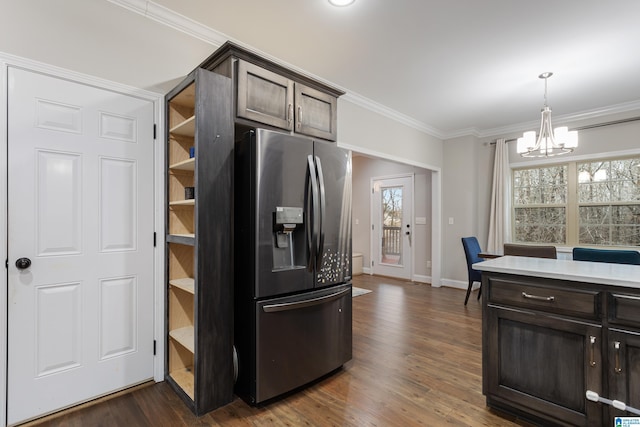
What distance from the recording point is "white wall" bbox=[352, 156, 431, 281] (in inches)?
239

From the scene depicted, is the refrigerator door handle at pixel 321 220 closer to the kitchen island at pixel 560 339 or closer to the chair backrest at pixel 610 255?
the kitchen island at pixel 560 339

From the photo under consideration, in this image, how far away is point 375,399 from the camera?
2.11 m

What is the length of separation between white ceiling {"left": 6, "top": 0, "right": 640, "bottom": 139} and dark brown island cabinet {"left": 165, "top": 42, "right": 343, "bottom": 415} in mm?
415

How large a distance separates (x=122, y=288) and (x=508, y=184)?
573 cm

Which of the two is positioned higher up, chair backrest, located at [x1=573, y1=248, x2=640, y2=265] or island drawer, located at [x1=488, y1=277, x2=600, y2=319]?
chair backrest, located at [x1=573, y1=248, x2=640, y2=265]

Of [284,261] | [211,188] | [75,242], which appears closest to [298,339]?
[284,261]

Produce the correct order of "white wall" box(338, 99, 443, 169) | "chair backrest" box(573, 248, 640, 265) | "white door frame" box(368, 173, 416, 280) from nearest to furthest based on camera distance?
"chair backrest" box(573, 248, 640, 265) < "white wall" box(338, 99, 443, 169) < "white door frame" box(368, 173, 416, 280)

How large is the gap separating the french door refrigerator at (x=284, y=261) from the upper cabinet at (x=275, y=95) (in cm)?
34

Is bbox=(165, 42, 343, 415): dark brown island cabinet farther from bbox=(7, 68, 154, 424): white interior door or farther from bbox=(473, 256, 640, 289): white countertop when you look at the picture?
bbox=(473, 256, 640, 289): white countertop

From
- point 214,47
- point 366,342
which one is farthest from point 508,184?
point 214,47

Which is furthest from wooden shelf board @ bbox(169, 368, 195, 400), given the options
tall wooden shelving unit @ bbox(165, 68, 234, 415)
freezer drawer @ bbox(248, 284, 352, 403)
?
freezer drawer @ bbox(248, 284, 352, 403)

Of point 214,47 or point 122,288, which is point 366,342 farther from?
point 214,47

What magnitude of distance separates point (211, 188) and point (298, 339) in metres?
1.18

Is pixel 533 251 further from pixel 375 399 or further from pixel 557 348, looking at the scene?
pixel 375 399
